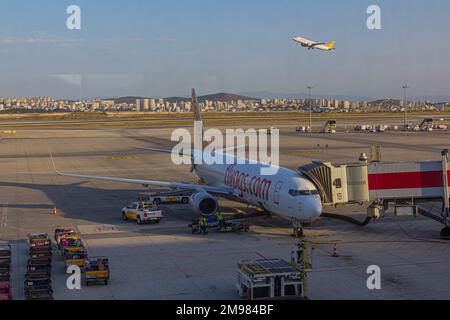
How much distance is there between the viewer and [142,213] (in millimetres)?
38281

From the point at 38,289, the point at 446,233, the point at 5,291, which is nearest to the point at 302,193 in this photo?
the point at 446,233

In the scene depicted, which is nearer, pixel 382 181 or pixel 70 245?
pixel 70 245

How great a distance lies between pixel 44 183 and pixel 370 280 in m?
42.5

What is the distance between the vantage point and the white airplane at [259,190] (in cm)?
3259

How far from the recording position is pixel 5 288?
22734mm

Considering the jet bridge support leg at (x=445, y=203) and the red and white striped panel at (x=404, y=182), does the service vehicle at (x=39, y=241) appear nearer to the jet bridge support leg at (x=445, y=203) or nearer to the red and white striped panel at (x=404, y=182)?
the red and white striped panel at (x=404, y=182)

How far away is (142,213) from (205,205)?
413 centimetres

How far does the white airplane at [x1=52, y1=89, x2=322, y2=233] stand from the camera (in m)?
32.6

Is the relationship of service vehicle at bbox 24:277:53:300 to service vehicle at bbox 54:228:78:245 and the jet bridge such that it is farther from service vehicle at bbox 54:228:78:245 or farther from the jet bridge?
the jet bridge

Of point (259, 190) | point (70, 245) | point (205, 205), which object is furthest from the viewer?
point (205, 205)

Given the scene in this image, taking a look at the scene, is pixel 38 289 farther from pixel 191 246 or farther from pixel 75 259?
pixel 191 246

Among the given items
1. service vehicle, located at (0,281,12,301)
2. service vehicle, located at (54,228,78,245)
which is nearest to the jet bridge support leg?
service vehicle, located at (54,228,78,245)

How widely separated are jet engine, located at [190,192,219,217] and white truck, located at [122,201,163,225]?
2.45m
